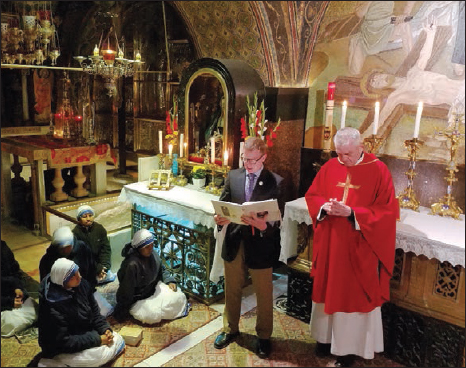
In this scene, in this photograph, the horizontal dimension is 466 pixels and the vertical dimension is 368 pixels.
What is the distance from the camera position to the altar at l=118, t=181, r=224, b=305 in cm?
521

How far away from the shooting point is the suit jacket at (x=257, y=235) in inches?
160

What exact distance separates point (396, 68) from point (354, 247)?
232cm

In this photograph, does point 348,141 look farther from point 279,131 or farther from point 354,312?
point 279,131

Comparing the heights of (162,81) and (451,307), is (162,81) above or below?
above

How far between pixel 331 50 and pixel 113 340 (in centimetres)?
420

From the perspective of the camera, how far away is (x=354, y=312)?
13.0 ft

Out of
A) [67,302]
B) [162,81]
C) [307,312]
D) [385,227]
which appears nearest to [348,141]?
[385,227]

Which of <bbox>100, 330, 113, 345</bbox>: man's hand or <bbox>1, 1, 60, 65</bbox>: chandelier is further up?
<bbox>1, 1, 60, 65</bbox>: chandelier

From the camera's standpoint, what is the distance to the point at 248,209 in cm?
381

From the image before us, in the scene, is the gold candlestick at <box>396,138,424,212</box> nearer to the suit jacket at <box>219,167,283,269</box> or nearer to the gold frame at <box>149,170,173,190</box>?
the suit jacket at <box>219,167,283,269</box>

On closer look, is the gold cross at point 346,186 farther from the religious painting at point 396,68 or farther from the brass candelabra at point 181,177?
the brass candelabra at point 181,177

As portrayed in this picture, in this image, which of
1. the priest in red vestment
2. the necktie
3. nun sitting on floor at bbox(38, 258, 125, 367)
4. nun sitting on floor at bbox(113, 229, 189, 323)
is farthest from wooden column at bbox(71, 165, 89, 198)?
the priest in red vestment

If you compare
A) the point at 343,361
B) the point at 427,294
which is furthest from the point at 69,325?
the point at 427,294

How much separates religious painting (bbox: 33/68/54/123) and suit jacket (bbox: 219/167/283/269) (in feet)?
28.4
